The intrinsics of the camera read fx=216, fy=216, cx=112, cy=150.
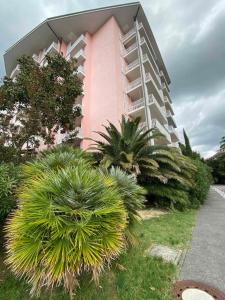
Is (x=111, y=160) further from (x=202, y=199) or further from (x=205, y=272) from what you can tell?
(x=205, y=272)

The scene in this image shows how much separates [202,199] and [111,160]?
20.0 feet

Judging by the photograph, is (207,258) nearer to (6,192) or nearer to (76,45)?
(6,192)

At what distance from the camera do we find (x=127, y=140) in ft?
36.4

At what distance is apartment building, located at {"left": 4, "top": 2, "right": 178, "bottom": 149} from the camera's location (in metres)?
20.9

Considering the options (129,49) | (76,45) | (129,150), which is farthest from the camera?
(76,45)

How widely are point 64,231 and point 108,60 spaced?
21835 millimetres

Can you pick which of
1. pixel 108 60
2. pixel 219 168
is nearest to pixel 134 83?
pixel 108 60

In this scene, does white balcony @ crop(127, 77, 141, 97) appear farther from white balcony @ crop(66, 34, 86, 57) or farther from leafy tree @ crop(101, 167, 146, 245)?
leafy tree @ crop(101, 167, 146, 245)

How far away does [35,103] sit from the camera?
1025 cm

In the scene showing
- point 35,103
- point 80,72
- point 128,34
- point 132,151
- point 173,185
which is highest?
point 128,34

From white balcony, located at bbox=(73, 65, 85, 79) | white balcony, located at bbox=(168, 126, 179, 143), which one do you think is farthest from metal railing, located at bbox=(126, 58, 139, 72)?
white balcony, located at bbox=(168, 126, 179, 143)

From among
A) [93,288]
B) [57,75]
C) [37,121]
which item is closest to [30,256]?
[93,288]

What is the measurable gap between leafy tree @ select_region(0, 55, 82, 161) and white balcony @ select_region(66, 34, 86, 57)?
571 inches

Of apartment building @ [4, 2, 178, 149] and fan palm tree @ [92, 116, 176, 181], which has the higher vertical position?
apartment building @ [4, 2, 178, 149]
